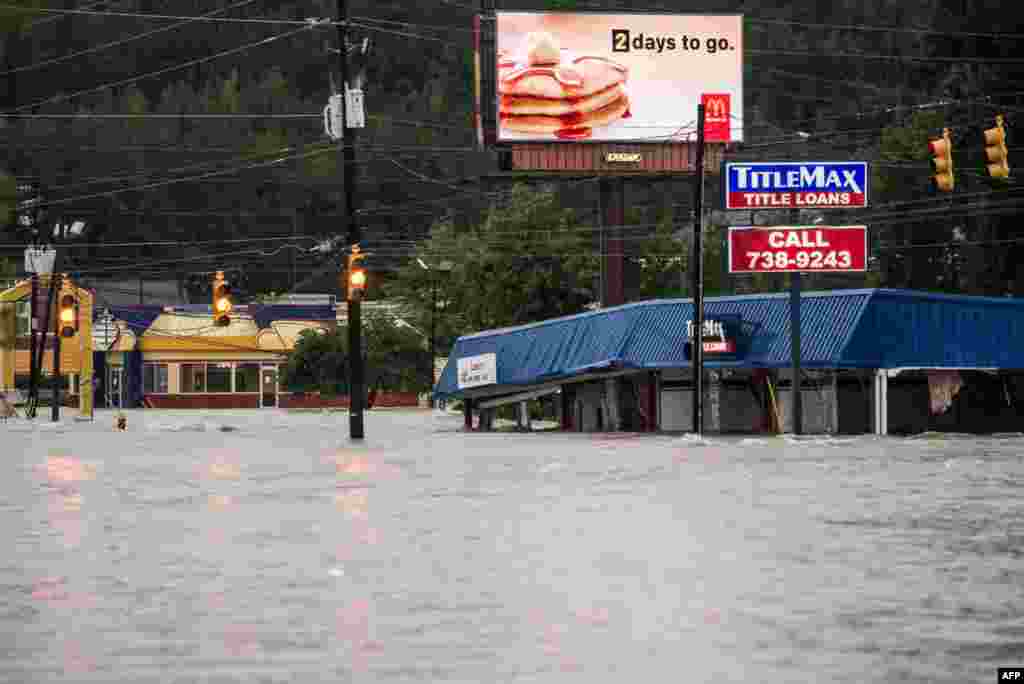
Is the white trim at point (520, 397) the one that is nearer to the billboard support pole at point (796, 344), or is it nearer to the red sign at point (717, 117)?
the billboard support pole at point (796, 344)

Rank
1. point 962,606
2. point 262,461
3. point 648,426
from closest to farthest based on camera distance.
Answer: point 962,606 < point 262,461 < point 648,426

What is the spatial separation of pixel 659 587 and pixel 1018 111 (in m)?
81.2

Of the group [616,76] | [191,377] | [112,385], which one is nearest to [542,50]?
[616,76]

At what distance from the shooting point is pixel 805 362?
59.2m

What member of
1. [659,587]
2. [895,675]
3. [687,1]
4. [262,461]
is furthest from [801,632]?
[687,1]

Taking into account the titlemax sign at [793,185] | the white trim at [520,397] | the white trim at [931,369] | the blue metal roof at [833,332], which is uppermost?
the titlemax sign at [793,185]

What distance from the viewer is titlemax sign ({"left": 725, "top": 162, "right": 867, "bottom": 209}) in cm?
6012

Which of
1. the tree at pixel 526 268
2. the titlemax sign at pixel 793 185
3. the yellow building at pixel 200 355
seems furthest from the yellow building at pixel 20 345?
the titlemax sign at pixel 793 185

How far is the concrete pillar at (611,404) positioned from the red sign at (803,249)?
10.5 metres

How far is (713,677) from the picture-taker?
11914mm

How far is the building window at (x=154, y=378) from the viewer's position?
144m

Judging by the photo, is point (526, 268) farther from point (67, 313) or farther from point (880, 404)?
point (880, 404)

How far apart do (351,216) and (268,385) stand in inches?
3514

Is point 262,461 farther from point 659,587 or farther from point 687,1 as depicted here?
point 687,1
